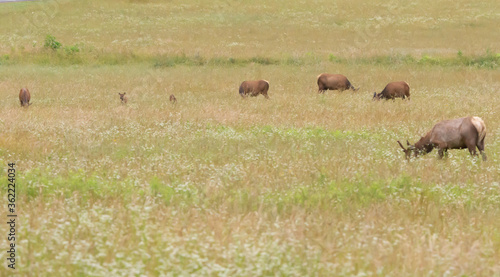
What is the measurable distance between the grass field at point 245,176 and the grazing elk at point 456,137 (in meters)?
0.30

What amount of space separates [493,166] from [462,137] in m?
1.04

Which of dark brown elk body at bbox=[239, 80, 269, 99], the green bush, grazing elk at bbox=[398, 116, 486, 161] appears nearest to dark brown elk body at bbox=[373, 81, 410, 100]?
dark brown elk body at bbox=[239, 80, 269, 99]

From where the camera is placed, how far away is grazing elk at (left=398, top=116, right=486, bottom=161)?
10.4 metres

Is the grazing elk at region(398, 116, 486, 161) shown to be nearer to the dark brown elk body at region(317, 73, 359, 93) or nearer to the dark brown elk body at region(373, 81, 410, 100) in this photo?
the dark brown elk body at region(373, 81, 410, 100)

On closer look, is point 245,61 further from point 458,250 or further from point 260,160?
point 458,250

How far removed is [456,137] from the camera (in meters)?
10.6

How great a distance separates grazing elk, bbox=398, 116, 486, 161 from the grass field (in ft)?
0.99

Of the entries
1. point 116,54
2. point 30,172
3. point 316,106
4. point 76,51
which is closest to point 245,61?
point 116,54

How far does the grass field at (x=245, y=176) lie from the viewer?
5059mm

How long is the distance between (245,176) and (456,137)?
14.1 ft

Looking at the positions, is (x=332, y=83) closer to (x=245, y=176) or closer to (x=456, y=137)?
(x=456, y=137)

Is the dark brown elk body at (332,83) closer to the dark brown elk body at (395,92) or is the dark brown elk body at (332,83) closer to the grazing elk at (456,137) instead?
the dark brown elk body at (395,92)

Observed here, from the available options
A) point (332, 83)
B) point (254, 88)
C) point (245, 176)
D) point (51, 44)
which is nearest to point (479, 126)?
point (245, 176)

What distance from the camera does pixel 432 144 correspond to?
10977 millimetres
